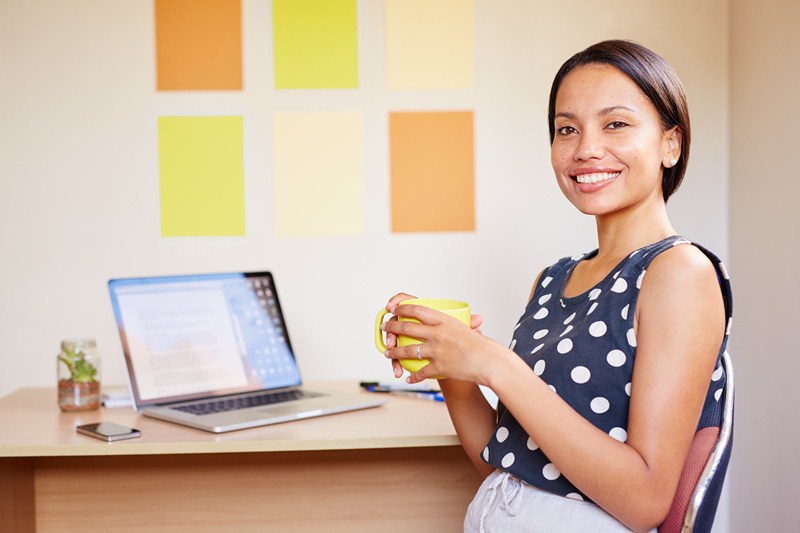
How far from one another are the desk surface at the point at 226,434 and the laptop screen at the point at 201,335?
109 mm

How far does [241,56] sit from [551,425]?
144 centimetres

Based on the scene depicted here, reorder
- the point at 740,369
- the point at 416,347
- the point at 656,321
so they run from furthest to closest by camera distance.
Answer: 1. the point at 740,369
2. the point at 416,347
3. the point at 656,321

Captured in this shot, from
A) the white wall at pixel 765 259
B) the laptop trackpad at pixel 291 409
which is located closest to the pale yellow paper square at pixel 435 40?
the white wall at pixel 765 259

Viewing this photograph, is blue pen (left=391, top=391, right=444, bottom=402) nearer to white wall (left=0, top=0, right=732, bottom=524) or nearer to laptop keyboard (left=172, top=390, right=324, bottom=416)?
laptop keyboard (left=172, top=390, right=324, bottom=416)

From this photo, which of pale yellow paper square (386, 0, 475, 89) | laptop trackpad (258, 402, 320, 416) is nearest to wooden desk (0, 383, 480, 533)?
laptop trackpad (258, 402, 320, 416)

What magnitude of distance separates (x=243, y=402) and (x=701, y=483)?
920 mm

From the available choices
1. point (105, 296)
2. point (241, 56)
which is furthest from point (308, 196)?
point (105, 296)

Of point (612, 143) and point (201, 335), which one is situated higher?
point (612, 143)

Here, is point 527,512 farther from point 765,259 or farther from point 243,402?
point 765,259

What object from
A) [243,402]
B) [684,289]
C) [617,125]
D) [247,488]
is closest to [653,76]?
[617,125]

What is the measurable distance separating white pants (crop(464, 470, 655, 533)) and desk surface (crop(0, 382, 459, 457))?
19 centimetres

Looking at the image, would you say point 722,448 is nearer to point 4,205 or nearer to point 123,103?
point 123,103

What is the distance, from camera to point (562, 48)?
7.15 ft

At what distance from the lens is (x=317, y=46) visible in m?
2.16
